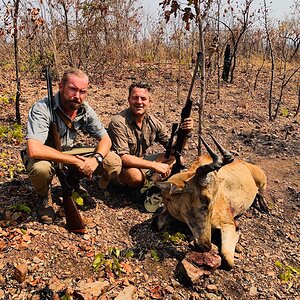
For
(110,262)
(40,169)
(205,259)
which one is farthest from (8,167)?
(205,259)

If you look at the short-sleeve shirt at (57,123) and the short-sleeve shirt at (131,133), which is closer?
the short-sleeve shirt at (57,123)

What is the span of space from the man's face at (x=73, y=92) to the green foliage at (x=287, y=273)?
3.14m

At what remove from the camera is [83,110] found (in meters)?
4.83

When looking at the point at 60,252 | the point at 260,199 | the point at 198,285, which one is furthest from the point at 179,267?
the point at 260,199

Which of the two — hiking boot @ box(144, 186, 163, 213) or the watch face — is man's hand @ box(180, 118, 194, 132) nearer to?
hiking boot @ box(144, 186, 163, 213)

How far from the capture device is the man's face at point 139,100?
5227 mm

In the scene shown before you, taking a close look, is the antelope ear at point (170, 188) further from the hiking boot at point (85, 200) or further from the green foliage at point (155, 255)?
the hiking boot at point (85, 200)

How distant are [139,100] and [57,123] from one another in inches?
49.9

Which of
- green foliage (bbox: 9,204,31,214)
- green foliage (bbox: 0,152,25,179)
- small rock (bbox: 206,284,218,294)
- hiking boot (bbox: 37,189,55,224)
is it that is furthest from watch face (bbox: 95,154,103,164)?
small rock (bbox: 206,284,218,294)

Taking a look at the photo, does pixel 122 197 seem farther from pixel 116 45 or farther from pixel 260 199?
pixel 116 45

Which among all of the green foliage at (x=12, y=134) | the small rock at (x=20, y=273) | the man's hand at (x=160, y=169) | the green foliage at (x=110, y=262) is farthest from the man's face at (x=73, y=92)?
the green foliage at (x=12, y=134)

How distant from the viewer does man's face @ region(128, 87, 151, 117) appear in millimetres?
5227

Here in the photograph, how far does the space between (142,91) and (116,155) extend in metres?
1.02

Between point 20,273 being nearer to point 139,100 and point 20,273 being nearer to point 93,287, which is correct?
point 93,287
